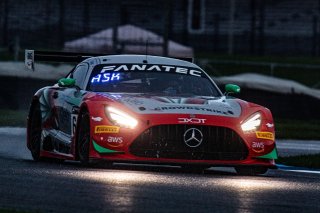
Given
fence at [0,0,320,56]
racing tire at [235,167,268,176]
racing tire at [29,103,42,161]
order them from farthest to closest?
fence at [0,0,320,56]
racing tire at [29,103,42,161]
racing tire at [235,167,268,176]

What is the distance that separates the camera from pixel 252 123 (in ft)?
41.0

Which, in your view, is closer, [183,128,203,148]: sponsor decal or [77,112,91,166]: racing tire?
[183,128,203,148]: sponsor decal

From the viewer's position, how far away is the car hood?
12.2 meters

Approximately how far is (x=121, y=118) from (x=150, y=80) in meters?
1.45

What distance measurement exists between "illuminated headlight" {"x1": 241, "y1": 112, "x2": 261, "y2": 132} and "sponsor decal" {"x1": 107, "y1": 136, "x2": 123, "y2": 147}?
1.21 metres

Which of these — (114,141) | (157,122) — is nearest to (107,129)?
(114,141)

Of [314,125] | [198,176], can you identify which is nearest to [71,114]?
[198,176]

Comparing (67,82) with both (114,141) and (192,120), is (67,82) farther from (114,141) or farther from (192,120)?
(192,120)

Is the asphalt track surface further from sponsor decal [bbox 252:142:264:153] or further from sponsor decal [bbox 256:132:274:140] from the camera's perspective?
sponsor decal [bbox 256:132:274:140]

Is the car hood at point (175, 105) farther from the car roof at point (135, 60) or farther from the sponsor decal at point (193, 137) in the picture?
the car roof at point (135, 60)

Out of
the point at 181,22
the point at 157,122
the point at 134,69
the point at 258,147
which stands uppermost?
the point at 134,69

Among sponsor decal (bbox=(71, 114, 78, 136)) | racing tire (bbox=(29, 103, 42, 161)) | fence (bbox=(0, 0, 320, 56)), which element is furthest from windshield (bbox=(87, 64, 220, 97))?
fence (bbox=(0, 0, 320, 56))

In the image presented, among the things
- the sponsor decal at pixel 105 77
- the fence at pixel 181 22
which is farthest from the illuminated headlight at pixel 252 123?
the fence at pixel 181 22

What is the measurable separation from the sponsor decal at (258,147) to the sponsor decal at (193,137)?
0.58 meters
